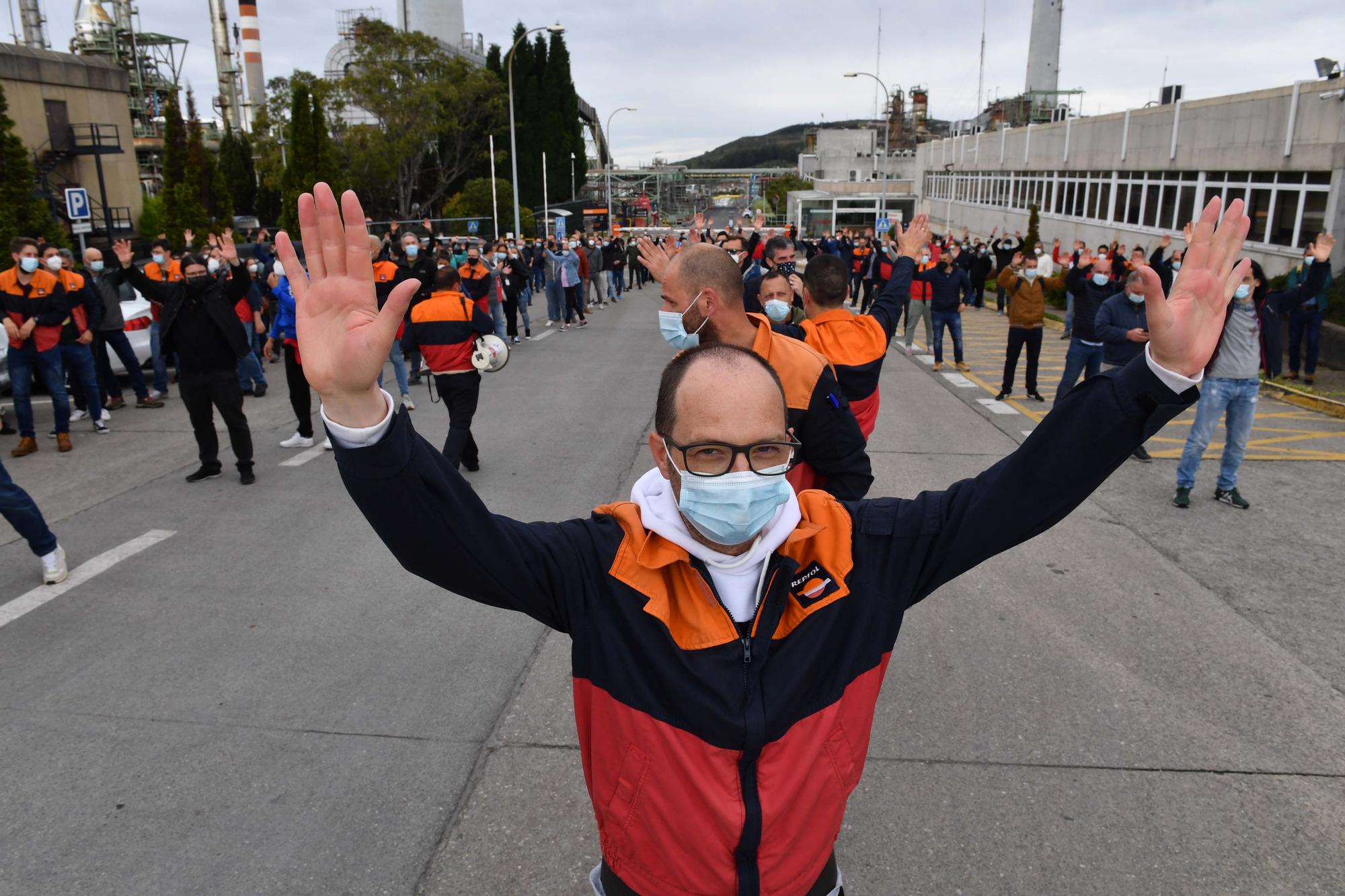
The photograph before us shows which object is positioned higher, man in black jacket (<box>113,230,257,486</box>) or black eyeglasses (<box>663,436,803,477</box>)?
black eyeglasses (<box>663,436,803,477</box>)

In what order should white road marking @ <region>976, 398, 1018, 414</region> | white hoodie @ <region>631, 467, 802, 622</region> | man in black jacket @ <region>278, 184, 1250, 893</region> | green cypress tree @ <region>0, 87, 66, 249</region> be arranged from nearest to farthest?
man in black jacket @ <region>278, 184, 1250, 893</region> → white hoodie @ <region>631, 467, 802, 622</region> → white road marking @ <region>976, 398, 1018, 414</region> → green cypress tree @ <region>0, 87, 66, 249</region>

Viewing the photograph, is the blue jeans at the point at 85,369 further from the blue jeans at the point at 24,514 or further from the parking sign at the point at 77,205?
the parking sign at the point at 77,205

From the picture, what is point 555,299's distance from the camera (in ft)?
68.2

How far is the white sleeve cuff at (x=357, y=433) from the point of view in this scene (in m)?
1.51

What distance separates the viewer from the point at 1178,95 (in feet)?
81.1

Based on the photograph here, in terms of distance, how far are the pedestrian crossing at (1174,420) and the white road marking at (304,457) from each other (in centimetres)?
646

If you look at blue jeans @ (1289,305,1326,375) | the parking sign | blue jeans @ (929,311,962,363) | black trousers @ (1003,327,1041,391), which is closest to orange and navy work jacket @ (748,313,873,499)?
black trousers @ (1003,327,1041,391)

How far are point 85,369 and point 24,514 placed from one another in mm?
4876

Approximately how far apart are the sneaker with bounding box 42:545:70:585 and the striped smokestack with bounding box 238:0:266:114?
79.9 meters

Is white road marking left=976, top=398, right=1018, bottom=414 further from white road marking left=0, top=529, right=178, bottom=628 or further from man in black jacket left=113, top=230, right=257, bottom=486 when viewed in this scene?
white road marking left=0, top=529, right=178, bottom=628

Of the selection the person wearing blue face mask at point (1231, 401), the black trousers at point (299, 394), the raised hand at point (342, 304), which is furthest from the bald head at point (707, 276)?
the black trousers at point (299, 394)

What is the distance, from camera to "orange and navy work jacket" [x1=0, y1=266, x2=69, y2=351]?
8.89 metres

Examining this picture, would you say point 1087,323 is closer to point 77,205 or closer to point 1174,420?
point 1174,420

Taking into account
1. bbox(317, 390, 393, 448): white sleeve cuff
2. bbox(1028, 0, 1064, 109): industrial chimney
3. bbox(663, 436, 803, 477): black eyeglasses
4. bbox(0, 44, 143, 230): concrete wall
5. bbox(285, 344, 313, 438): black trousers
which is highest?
bbox(1028, 0, 1064, 109): industrial chimney
